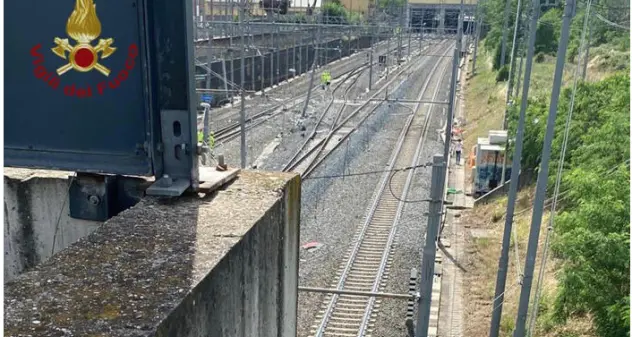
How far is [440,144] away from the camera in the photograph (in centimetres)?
1884

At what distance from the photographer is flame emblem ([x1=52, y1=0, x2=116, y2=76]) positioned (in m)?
2.62

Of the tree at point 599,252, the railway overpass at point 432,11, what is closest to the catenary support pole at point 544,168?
the tree at point 599,252

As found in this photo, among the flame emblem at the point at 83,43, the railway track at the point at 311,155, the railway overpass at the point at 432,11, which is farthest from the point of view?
the railway overpass at the point at 432,11

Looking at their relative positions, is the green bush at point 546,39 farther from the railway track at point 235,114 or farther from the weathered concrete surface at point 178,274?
the weathered concrete surface at point 178,274

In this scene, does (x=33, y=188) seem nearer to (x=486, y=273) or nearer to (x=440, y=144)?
(x=486, y=273)

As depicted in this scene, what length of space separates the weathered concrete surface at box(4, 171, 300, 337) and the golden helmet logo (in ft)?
1.83

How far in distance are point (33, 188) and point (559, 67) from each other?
Result: 405 cm

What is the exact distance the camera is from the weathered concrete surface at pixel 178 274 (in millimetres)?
1789

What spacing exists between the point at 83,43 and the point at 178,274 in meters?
1.21

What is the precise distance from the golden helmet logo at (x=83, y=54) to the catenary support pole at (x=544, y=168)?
12.1ft

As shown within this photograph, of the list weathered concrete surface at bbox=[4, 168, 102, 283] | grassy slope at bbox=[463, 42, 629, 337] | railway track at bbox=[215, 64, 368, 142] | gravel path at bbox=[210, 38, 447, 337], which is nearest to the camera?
weathered concrete surface at bbox=[4, 168, 102, 283]

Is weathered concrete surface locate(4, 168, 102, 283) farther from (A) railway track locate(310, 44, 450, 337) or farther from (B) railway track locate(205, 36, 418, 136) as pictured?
(B) railway track locate(205, 36, 418, 136)

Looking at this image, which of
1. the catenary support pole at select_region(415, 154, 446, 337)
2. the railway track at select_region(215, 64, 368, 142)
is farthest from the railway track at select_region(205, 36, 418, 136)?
the catenary support pole at select_region(415, 154, 446, 337)

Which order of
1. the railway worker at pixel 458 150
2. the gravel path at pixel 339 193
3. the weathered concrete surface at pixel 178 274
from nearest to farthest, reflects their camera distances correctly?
the weathered concrete surface at pixel 178 274 → the gravel path at pixel 339 193 → the railway worker at pixel 458 150
